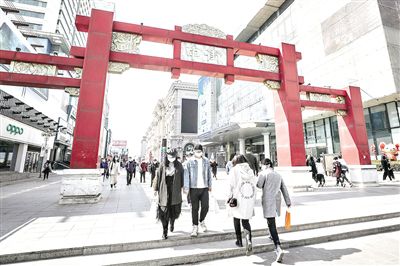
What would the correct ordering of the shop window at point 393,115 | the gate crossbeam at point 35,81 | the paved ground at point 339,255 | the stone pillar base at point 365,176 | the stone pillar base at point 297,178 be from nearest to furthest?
the paved ground at point 339,255 → the gate crossbeam at point 35,81 → the stone pillar base at point 297,178 → the stone pillar base at point 365,176 → the shop window at point 393,115

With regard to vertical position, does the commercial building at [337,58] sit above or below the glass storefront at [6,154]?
above

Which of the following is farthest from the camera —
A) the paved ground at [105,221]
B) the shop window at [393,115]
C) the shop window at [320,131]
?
the shop window at [320,131]

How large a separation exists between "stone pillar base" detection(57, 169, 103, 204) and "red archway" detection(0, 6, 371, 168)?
0.93 feet

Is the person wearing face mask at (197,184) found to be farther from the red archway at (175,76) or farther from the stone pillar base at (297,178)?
the stone pillar base at (297,178)

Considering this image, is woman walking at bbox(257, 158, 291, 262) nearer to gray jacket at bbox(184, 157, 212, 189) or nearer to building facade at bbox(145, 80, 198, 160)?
gray jacket at bbox(184, 157, 212, 189)

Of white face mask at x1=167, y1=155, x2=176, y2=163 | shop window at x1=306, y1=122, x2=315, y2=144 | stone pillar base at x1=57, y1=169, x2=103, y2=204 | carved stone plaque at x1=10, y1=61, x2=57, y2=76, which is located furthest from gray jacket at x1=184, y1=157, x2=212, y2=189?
shop window at x1=306, y1=122, x2=315, y2=144

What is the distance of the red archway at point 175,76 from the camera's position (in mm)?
6828

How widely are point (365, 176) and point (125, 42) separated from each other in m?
13.6

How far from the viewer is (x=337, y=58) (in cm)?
1791

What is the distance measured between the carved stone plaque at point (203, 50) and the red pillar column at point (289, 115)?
3211mm

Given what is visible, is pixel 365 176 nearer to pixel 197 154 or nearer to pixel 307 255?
pixel 307 255

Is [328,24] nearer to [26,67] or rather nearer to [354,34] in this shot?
[354,34]

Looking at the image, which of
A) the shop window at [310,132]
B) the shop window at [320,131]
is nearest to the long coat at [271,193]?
the shop window at [320,131]

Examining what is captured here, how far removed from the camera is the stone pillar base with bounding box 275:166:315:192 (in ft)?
29.5
